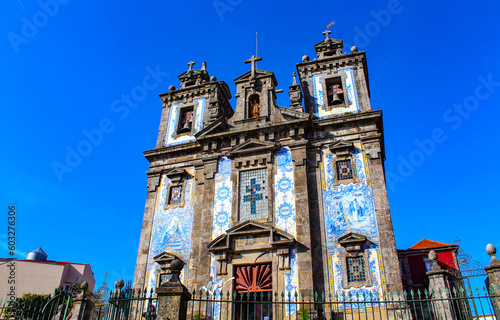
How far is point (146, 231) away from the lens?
18.8 meters

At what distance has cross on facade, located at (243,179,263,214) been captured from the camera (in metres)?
17.4

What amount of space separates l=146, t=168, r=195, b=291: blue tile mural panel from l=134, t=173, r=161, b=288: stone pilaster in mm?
184

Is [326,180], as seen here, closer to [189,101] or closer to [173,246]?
[173,246]

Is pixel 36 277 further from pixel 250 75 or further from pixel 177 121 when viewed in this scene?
pixel 250 75

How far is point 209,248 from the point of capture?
16531mm

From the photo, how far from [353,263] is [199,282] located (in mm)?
6136

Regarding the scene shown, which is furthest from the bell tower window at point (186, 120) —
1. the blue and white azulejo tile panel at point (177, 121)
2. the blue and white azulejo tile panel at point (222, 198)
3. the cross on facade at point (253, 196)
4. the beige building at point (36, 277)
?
the beige building at point (36, 277)

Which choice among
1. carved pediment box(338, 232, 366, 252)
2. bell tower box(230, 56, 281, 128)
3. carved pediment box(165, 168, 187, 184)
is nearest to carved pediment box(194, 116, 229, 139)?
bell tower box(230, 56, 281, 128)

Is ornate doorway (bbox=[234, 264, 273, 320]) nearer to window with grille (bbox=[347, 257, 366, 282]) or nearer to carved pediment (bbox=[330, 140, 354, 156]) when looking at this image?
window with grille (bbox=[347, 257, 366, 282])

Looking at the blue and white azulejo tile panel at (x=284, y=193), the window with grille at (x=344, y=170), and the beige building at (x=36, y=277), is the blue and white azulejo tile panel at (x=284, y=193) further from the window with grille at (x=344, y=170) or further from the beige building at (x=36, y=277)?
the beige building at (x=36, y=277)

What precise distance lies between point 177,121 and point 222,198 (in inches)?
259

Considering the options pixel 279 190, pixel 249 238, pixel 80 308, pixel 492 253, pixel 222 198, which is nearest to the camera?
pixel 492 253

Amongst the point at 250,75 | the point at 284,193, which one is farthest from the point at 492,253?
the point at 250,75

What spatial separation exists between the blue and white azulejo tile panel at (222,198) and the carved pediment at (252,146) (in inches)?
24.6
